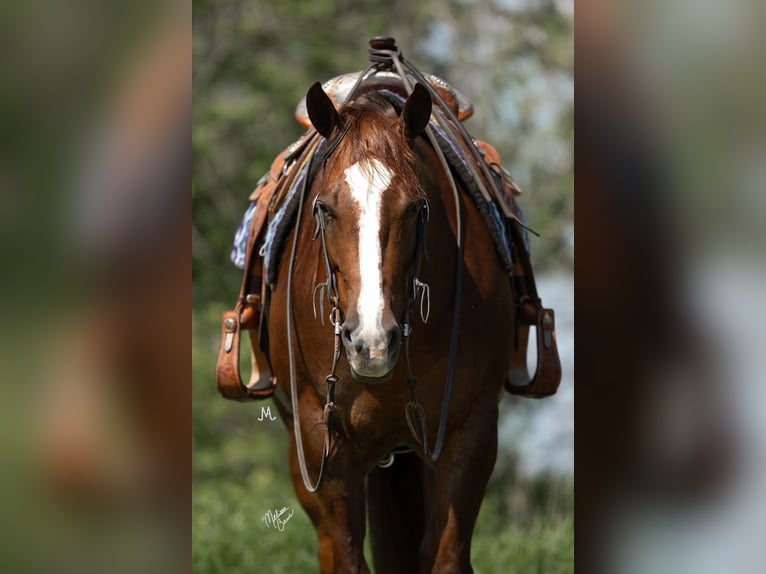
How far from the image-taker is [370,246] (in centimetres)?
334

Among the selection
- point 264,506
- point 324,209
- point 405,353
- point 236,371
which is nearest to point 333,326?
point 405,353

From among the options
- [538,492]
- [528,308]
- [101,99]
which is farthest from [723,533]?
[538,492]

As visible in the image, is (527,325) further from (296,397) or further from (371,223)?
(371,223)

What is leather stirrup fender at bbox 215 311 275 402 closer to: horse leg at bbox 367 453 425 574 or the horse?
the horse

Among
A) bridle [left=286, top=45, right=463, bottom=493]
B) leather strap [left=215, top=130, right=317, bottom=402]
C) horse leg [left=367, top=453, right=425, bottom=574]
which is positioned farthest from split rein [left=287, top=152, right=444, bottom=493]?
horse leg [left=367, top=453, right=425, bottom=574]

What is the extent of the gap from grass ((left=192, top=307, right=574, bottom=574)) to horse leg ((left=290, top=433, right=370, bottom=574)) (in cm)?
301

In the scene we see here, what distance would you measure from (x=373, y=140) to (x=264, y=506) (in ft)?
21.1

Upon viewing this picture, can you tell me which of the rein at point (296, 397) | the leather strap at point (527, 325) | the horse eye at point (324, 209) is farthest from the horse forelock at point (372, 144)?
the leather strap at point (527, 325)

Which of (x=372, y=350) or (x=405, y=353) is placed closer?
(x=372, y=350)

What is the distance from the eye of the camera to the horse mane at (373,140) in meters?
3.54

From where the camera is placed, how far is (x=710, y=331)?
1432 millimetres

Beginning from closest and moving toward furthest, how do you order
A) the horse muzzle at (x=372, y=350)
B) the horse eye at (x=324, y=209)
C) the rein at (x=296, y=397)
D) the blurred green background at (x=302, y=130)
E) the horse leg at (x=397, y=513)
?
the horse muzzle at (x=372, y=350)
the horse eye at (x=324, y=209)
the rein at (x=296, y=397)
the horse leg at (x=397, y=513)
the blurred green background at (x=302, y=130)

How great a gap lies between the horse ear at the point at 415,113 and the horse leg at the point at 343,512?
1.18 metres

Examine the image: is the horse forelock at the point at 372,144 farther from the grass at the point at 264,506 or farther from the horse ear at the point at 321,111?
the grass at the point at 264,506
